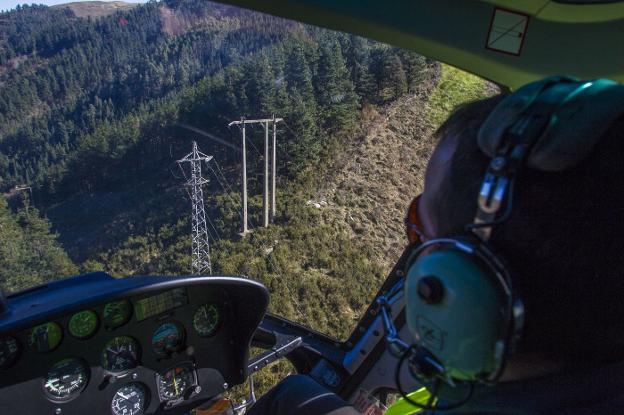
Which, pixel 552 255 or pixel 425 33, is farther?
pixel 425 33

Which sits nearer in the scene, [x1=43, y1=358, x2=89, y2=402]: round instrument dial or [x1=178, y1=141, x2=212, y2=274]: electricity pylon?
[x1=43, y1=358, x2=89, y2=402]: round instrument dial

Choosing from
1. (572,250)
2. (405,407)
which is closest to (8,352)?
(405,407)

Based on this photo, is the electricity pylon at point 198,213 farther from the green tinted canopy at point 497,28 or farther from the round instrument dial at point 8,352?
the green tinted canopy at point 497,28

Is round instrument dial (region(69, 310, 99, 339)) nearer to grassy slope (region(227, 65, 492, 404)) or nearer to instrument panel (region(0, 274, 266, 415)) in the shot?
instrument panel (region(0, 274, 266, 415))

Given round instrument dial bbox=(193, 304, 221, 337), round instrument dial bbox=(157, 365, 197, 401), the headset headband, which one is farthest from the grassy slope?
the headset headband

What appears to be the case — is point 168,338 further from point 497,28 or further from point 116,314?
point 497,28

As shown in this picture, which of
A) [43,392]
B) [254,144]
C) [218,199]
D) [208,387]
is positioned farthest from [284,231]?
[43,392]

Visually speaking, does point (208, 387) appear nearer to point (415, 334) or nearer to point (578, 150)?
point (415, 334)
